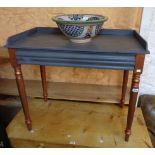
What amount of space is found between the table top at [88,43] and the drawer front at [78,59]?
0.9 inches

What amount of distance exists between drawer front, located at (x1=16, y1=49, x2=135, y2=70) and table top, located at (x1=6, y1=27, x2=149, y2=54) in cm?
2

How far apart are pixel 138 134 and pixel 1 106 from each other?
103 centimetres

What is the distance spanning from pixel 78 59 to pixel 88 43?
5.3 inches

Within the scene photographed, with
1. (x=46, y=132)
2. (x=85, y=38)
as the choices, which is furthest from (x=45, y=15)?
(x=46, y=132)

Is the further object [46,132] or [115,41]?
[46,132]

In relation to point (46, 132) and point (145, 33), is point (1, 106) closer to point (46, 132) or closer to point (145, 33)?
point (46, 132)

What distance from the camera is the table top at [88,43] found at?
0.88m

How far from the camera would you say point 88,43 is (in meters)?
0.98

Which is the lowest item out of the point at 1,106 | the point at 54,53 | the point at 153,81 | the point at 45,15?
the point at 1,106

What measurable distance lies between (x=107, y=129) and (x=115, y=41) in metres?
0.54

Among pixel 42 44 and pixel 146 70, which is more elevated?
pixel 42 44

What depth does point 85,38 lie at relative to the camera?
961mm
